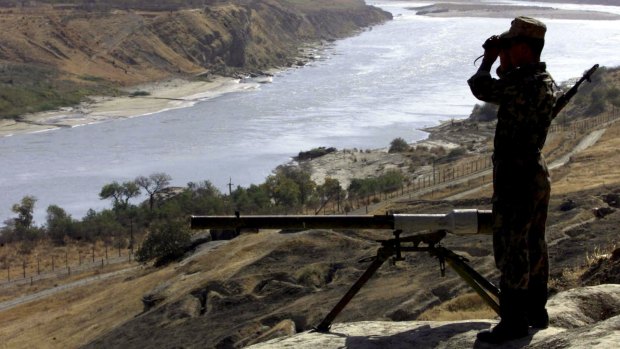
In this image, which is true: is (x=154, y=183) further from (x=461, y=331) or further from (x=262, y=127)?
(x=461, y=331)

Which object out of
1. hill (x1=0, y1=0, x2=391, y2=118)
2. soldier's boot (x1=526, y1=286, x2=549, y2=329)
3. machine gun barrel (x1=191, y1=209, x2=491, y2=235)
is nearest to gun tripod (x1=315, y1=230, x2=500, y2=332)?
machine gun barrel (x1=191, y1=209, x2=491, y2=235)

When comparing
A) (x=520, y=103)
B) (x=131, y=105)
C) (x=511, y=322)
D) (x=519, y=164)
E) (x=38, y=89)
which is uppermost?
(x=38, y=89)

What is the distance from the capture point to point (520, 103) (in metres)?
5.50

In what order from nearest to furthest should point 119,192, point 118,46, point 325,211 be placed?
point 325,211 < point 119,192 < point 118,46

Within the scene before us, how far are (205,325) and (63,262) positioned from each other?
18.8 metres

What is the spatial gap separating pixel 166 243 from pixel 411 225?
68.1 ft

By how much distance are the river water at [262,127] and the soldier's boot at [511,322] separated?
34721 mm

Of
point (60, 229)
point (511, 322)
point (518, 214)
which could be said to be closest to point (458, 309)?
point (511, 322)

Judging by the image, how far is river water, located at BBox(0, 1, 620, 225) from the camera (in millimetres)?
44731

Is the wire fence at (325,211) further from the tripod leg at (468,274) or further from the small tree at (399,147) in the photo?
the tripod leg at (468,274)

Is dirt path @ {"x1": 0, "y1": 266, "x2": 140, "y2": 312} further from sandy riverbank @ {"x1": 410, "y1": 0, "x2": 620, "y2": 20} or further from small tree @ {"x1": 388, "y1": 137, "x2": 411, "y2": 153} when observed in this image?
sandy riverbank @ {"x1": 410, "y1": 0, "x2": 620, "y2": 20}

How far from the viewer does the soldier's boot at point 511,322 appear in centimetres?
562

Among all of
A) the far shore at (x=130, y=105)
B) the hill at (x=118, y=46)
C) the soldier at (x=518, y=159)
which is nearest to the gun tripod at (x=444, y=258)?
the soldier at (x=518, y=159)

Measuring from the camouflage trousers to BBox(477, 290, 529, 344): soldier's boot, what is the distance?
0.18 feet
